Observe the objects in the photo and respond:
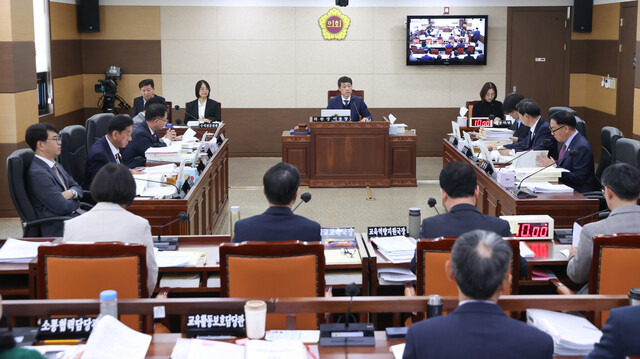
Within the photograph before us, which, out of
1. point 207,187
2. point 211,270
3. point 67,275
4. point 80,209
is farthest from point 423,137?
point 67,275

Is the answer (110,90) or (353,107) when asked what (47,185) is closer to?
(353,107)

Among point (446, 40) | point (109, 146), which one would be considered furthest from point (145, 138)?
point (446, 40)

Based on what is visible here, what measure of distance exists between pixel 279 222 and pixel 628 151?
358cm

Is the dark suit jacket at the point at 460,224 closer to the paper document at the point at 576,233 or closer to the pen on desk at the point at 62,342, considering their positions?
the paper document at the point at 576,233

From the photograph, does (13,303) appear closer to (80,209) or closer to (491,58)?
(80,209)

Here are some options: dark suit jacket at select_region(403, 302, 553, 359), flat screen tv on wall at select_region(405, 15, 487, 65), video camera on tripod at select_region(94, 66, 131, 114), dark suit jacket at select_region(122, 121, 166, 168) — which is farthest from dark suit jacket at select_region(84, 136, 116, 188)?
flat screen tv on wall at select_region(405, 15, 487, 65)

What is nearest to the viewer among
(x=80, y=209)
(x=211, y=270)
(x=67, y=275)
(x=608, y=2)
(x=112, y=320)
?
(x=112, y=320)

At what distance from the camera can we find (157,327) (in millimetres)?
3271

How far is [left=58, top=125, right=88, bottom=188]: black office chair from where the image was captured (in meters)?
6.14

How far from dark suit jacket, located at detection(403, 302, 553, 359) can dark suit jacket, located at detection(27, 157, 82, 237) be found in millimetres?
3720

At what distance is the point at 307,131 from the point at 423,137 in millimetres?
3011

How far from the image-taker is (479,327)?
207 centimetres

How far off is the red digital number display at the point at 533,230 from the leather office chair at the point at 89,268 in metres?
2.20

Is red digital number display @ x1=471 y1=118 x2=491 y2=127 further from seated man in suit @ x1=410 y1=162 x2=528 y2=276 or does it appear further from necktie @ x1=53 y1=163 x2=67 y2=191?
seated man in suit @ x1=410 y1=162 x2=528 y2=276
